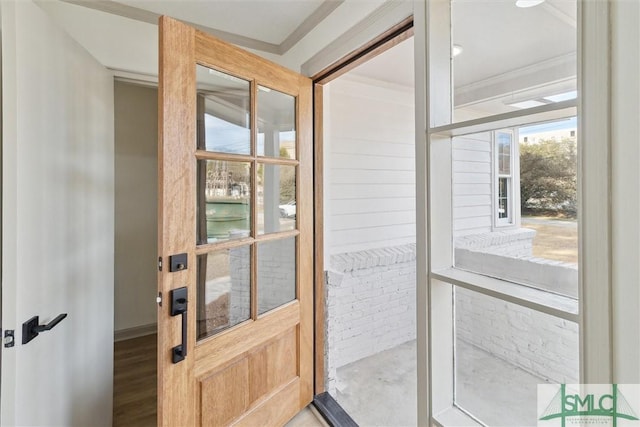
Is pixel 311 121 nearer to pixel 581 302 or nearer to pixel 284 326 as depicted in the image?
pixel 284 326

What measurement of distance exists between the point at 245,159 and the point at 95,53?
1.15 metres

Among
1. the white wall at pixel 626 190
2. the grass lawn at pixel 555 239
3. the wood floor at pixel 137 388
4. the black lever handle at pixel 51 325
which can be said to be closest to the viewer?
the white wall at pixel 626 190

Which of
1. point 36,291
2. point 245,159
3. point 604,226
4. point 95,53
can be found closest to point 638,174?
point 604,226

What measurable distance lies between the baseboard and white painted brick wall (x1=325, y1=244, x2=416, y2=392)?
2.07m

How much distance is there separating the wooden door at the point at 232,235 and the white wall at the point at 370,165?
2.68 feet

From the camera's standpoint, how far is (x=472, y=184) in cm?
133

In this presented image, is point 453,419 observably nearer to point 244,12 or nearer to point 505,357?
point 505,357

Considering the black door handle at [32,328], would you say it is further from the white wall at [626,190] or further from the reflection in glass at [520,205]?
the white wall at [626,190]

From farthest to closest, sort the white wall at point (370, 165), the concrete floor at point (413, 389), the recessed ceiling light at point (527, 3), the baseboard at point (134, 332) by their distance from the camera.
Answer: the baseboard at point (134, 332), the white wall at point (370, 165), the concrete floor at point (413, 389), the recessed ceiling light at point (527, 3)

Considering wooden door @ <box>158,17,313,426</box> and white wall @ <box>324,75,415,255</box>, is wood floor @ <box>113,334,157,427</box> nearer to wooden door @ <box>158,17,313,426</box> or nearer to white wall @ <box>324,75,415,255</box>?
wooden door @ <box>158,17,313,426</box>

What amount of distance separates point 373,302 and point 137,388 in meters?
2.06

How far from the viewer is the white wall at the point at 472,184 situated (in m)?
1.22

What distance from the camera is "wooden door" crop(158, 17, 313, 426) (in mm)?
1221

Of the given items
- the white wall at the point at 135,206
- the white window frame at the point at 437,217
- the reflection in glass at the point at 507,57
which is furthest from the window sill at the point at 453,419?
the white wall at the point at 135,206
